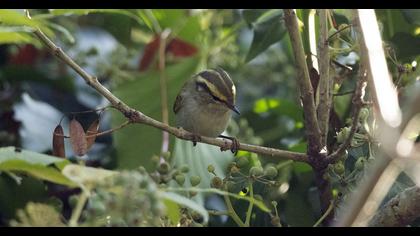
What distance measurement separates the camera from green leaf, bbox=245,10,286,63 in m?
3.15

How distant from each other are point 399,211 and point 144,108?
1835 mm

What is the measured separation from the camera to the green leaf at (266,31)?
124 inches

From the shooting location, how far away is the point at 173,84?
13.1 ft

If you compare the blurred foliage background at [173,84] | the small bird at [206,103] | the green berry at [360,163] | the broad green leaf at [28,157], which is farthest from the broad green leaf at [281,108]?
the broad green leaf at [28,157]

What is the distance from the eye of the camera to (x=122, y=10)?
10.9ft

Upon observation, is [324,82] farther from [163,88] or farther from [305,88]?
[163,88]

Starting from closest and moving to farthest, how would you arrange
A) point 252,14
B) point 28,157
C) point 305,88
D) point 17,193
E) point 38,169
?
point 38,169 → point 28,157 → point 305,88 → point 17,193 → point 252,14

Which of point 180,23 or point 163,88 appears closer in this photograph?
point 163,88

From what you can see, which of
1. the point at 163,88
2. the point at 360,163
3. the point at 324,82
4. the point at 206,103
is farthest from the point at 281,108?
the point at 360,163

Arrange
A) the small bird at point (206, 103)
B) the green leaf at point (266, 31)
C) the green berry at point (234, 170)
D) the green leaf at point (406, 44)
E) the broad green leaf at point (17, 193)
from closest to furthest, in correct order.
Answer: the green berry at point (234, 170)
the broad green leaf at point (17, 193)
the green leaf at point (406, 44)
the green leaf at point (266, 31)
the small bird at point (206, 103)

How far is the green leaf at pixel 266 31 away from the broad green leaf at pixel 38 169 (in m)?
1.62

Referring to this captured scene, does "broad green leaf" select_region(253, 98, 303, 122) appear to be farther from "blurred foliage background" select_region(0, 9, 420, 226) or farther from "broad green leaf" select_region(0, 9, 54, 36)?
"broad green leaf" select_region(0, 9, 54, 36)

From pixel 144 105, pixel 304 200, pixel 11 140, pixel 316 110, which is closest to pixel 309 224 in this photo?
pixel 304 200

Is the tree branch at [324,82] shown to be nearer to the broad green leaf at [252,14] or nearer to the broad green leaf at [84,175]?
the broad green leaf at [252,14]
